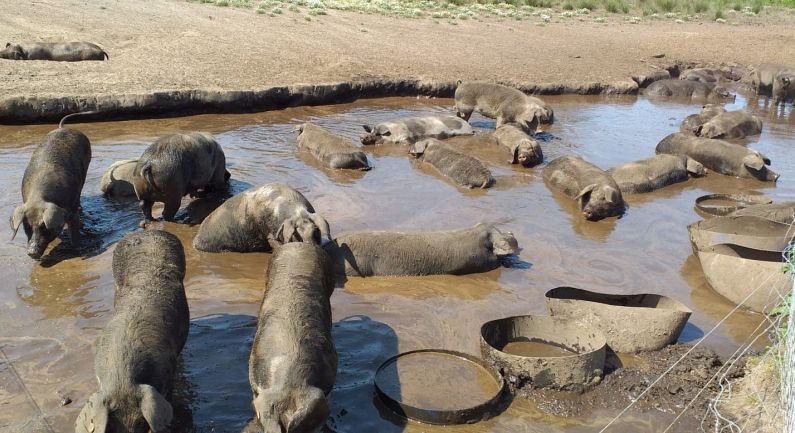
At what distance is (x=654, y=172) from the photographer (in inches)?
413

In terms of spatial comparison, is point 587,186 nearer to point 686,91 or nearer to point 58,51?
point 686,91

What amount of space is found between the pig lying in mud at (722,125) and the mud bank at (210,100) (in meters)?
3.76

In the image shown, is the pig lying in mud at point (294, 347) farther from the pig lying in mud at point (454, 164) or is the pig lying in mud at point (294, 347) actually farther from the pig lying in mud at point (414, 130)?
the pig lying in mud at point (414, 130)

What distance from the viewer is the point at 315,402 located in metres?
4.03

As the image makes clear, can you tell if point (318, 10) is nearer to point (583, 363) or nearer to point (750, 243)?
point (750, 243)

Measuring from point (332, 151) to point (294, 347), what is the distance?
249 inches

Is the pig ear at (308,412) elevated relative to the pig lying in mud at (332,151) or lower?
elevated

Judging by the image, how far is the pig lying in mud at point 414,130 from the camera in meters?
12.1

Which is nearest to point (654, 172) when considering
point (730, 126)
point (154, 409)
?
point (730, 126)

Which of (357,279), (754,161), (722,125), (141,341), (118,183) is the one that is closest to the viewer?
(141,341)

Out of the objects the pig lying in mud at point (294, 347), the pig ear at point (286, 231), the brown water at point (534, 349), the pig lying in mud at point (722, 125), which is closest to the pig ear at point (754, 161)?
the pig lying in mud at point (722, 125)

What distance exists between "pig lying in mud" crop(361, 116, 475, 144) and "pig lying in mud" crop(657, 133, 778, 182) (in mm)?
→ 3615

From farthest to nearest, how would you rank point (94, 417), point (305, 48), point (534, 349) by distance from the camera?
point (305, 48) → point (534, 349) → point (94, 417)

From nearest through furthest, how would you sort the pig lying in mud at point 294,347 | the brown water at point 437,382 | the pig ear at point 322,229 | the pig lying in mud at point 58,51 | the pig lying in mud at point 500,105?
the pig lying in mud at point 294,347
the brown water at point 437,382
the pig ear at point 322,229
the pig lying in mud at point 500,105
the pig lying in mud at point 58,51
